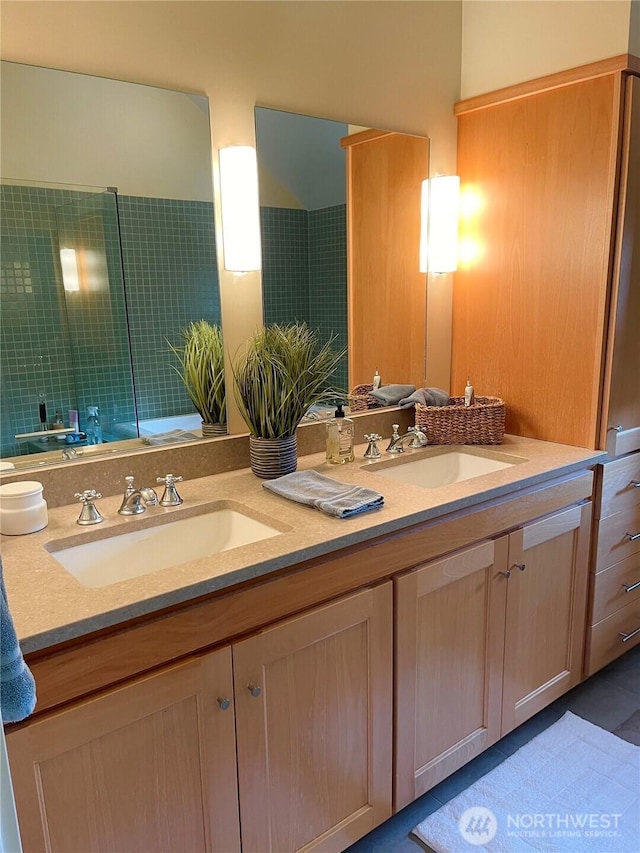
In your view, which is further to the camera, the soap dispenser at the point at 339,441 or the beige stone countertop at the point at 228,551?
the soap dispenser at the point at 339,441

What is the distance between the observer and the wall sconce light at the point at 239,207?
1711 millimetres

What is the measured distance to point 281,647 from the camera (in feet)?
4.29

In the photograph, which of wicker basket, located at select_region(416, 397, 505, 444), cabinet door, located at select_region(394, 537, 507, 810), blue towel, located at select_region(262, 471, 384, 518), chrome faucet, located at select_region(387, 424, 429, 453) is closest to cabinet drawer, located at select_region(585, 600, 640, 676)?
cabinet door, located at select_region(394, 537, 507, 810)

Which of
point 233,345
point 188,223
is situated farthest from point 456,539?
point 188,223

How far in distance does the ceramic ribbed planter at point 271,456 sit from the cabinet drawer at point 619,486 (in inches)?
40.7

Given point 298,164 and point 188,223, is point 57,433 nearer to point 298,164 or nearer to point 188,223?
point 188,223

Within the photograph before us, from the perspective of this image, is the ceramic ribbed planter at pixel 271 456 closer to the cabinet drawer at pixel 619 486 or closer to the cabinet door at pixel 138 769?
the cabinet door at pixel 138 769

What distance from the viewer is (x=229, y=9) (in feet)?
5.41

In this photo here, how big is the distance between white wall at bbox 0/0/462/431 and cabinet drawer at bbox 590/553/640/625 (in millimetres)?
1342

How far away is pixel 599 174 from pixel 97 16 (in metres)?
1.43

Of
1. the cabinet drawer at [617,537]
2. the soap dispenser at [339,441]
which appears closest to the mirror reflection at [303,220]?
the soap dispenser at [339,441]

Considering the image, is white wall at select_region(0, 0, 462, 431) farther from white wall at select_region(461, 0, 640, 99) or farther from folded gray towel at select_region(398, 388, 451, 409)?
folded gray towel at select_region(398, 388, 451, 409)

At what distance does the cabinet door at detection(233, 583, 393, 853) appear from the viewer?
1.30 m

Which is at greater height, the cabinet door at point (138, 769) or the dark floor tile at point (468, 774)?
the cabinet door at point (138, 769)
